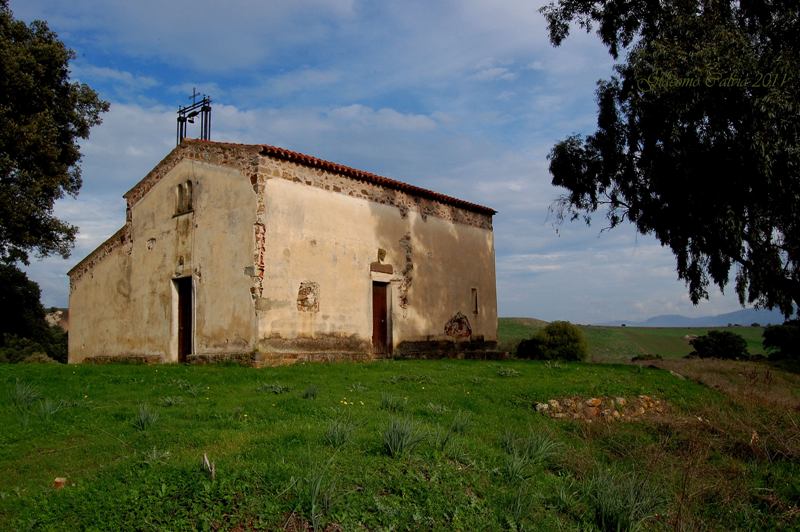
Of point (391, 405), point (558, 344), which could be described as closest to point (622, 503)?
point (391, 405)

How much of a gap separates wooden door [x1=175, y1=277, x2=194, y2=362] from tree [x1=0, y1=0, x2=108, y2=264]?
7.62 meters

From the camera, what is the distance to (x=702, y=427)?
394 inches

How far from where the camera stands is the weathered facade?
16.6 meters

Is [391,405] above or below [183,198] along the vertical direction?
below

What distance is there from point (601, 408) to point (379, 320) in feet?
32.5

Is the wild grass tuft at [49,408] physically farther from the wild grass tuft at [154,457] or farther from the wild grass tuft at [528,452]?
the wild grass tuft at [528,452]

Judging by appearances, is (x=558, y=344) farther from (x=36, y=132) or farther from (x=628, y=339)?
(x=628, y=339)

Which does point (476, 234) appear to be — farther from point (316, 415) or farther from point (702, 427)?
point (316, 415)

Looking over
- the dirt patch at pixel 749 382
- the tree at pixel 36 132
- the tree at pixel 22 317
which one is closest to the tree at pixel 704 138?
the dirt patch at pixel 749 382

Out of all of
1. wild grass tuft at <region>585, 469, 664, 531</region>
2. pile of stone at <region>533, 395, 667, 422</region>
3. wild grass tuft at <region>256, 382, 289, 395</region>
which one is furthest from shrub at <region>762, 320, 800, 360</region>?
wild grass tuft at <region>585, 469, 664, 531</region>

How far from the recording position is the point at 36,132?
2125 centimetres

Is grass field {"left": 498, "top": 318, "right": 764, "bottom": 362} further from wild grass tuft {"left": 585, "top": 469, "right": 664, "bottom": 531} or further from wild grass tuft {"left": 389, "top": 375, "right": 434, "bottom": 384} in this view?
wild grass tuft {"left": 585, "top": 469, "right": 664, "bottom": 531}

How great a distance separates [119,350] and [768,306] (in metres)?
21.4

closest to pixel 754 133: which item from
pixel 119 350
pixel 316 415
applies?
pixel 316 415
